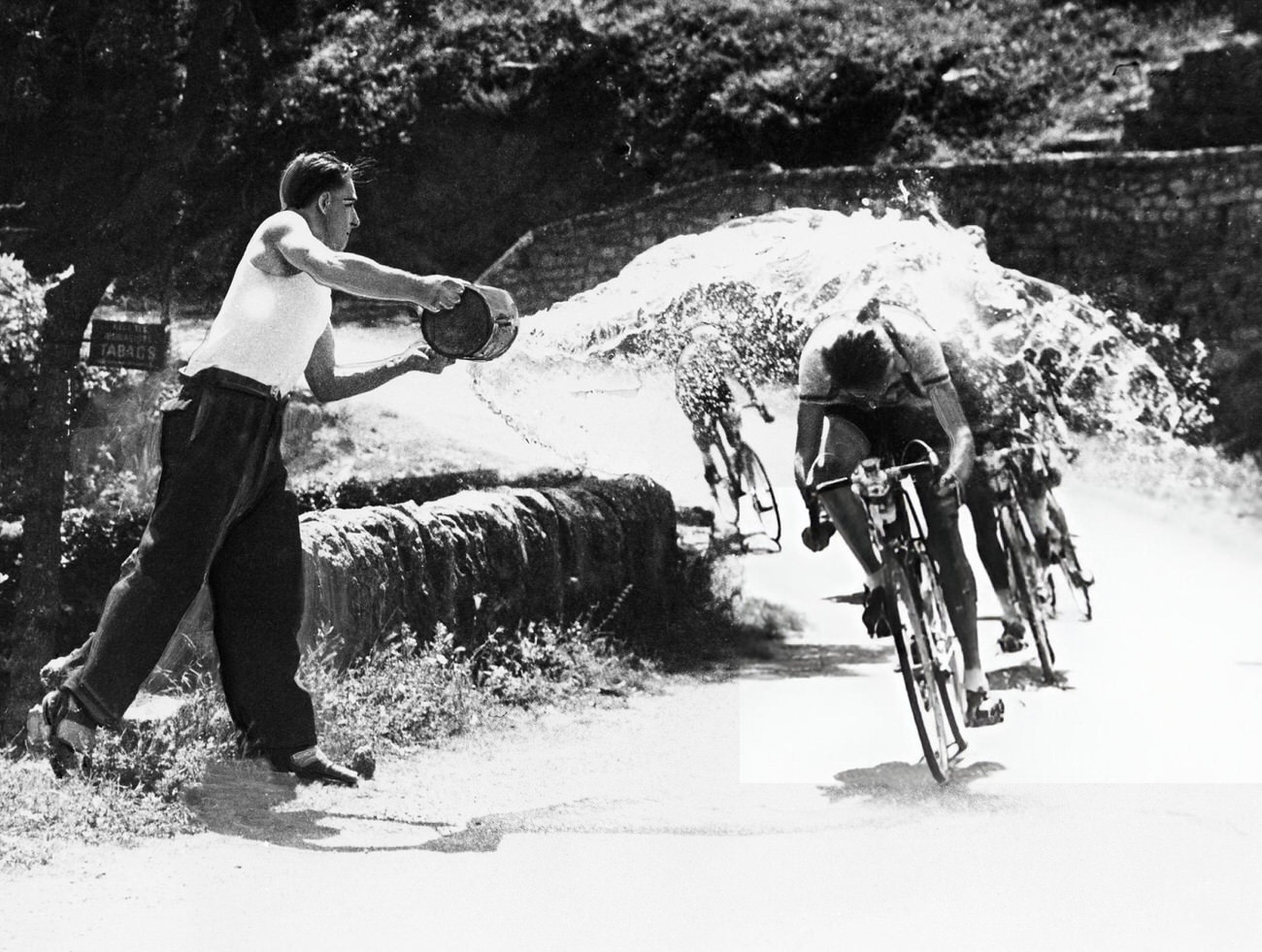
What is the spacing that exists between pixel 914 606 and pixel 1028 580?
0.77 m

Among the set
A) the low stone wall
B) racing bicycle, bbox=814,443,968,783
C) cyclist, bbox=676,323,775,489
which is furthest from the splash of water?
racing bicycle, bbox=814,443,968,783

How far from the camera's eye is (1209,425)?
5.13 meters

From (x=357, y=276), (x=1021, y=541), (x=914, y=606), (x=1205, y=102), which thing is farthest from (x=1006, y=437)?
(x=357, y=276)

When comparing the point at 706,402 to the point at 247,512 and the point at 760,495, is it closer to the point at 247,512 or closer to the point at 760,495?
the point at 760,495

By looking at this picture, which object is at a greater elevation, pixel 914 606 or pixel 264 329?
pixel 264 329

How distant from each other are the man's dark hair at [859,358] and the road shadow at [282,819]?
5.06 feet

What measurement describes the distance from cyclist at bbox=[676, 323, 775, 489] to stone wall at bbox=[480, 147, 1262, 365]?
1.09ft

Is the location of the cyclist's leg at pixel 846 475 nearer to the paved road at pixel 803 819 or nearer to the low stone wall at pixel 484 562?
the paved road at pixel 803 819

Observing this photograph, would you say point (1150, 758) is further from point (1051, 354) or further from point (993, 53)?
point (993, 53)

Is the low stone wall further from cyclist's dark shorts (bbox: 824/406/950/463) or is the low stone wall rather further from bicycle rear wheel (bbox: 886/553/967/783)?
bicycle rear wheel (bbox: 886/553/967/783)

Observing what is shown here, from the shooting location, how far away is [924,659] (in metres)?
4.30

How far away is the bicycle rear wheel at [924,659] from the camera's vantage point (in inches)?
169

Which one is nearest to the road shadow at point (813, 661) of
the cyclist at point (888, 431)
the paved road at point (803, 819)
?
the paved road at point (803, 819)

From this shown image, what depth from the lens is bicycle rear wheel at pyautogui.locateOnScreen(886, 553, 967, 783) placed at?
14.0ft
